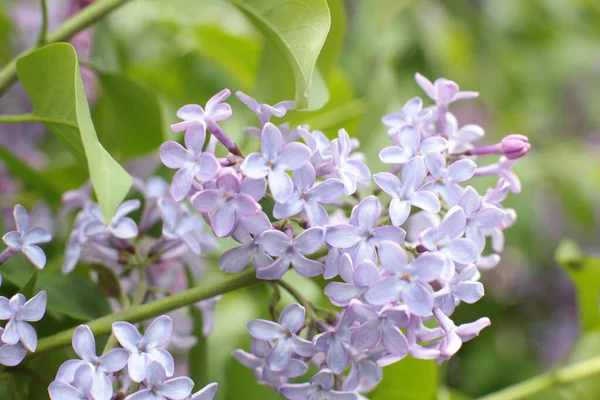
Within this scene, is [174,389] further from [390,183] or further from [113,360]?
[390,183]

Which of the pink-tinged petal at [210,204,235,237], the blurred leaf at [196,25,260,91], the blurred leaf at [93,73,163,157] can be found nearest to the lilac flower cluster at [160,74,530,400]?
the pink-tinged petal at [210,204,235,237]

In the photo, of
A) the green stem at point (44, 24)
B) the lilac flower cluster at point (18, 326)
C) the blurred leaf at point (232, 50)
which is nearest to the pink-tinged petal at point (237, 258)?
the lilac flower cluster at point (18, 326)

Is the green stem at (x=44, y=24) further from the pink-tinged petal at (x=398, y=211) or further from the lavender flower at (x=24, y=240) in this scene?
the pink-tinged petal at (x=398, y=211)

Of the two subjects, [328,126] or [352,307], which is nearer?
[352,307]

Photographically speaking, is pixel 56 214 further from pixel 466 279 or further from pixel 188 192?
pixel 466 279

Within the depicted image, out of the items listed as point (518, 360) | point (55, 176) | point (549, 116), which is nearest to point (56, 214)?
point (55, 176)

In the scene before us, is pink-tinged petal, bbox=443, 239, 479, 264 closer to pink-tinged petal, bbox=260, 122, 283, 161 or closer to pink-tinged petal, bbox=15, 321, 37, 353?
pink-tinged petal, bbox=260, 122, 283, 161
